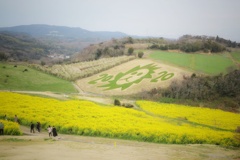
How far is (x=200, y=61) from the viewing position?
302ft

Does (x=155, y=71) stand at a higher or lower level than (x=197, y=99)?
higher

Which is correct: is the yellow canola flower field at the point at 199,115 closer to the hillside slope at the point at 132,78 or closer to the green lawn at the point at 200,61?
the hillside slope at the point at 132,78

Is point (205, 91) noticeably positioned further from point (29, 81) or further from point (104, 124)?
point (29, 81)

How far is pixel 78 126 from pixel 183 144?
13.7 m

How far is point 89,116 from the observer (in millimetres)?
40062

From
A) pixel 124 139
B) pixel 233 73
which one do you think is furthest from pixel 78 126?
pixel 233 73

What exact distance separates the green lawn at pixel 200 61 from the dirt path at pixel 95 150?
179ft

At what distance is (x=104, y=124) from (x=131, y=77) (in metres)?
46.9

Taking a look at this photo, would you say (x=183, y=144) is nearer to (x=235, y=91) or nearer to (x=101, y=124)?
(x=101, y=124)

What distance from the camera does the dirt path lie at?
2020cm

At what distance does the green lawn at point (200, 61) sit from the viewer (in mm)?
81062

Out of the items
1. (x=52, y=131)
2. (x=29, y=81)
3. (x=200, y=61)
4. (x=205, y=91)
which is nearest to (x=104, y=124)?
(x=52, y=131)

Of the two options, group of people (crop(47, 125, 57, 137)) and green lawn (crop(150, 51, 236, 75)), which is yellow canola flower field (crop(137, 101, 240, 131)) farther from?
green lawn (crop(150, 51, 236, 75))

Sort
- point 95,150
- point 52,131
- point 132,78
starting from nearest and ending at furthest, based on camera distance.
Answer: point 95,150
point 52,131
point 132,78
